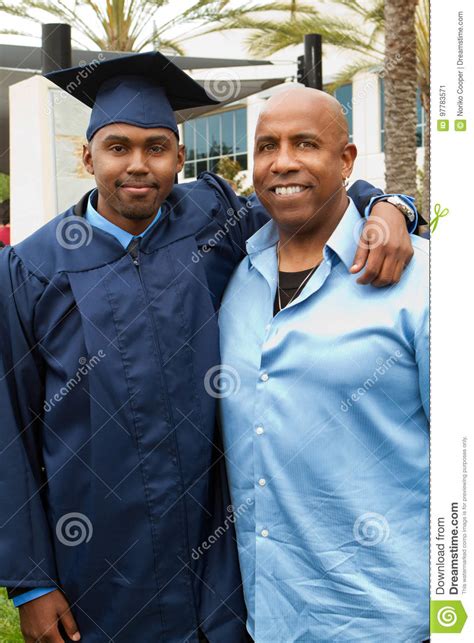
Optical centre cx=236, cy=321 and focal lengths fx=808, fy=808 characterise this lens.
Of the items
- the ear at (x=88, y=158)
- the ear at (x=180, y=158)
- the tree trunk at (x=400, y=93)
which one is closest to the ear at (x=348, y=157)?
the ear at (x=180, y=158)

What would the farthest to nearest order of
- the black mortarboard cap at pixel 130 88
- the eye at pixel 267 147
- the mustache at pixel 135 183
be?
the black mortarboard cap at pixel 130 88
the mustache at pixel 135 183
the eye at pixel 267 147

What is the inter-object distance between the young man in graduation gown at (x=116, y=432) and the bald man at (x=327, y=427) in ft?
0.43

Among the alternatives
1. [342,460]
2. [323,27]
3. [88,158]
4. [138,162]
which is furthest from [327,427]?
[323,27]

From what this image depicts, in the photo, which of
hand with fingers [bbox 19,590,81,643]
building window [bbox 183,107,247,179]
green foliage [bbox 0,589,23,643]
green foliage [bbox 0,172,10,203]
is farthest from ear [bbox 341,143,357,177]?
green foliage [bbox 0,172,10,203]

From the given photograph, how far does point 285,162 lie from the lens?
229cm

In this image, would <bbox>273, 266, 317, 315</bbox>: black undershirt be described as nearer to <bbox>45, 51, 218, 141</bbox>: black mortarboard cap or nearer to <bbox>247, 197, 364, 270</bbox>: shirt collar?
<bbox>247, 197, 364, 270</bbox>: shirt collar

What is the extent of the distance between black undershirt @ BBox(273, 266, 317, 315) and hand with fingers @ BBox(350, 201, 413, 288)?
0.19 meters

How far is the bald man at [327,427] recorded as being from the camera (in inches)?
84.4

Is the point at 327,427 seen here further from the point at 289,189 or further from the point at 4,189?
the point at 4,189

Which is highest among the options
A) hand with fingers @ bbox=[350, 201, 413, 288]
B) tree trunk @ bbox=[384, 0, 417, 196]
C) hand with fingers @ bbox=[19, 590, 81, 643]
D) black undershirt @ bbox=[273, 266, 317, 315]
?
tree trunk @ bbox=[384, 0, 417, 196]

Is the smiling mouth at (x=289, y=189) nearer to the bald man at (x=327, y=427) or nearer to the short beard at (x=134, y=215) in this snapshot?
the bald man at (x=327, y=427)

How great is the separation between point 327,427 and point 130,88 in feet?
4.28

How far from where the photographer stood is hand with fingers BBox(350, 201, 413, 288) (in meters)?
2.16
